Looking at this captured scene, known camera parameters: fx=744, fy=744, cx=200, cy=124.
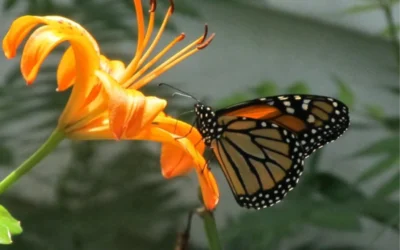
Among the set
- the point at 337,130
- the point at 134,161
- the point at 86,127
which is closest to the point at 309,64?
the point at 134,161

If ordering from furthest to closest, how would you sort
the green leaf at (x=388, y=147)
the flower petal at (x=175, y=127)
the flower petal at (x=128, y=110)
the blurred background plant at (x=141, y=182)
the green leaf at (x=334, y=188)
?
1. the green leaf at (x=334, y=188)
2. the blurred background plant at (x=141, y=182)
3. the green leaf at (x=388, y=147)
4. the flower petal at (x=175, y=127)
5. the flower petal at (x=128, y=110)

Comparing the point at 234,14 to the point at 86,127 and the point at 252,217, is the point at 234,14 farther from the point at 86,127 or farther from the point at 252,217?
the point at 86,127

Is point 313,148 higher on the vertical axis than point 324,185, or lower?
higher

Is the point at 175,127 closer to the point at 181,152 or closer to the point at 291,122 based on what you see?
the point at 181,152

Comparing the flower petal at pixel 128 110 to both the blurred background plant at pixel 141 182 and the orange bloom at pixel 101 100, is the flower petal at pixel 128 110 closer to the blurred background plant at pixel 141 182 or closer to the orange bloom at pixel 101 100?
the orange bloom at pixel 101 100

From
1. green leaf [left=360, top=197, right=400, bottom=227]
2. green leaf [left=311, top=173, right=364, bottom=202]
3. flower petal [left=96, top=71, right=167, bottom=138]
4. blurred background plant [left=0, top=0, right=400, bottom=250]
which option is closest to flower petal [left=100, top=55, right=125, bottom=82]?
flower petal [left=96, top=71, right=167, bottom=138]

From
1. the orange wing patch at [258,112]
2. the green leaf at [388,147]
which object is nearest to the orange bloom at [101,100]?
the orange wing patch at [258,112]
